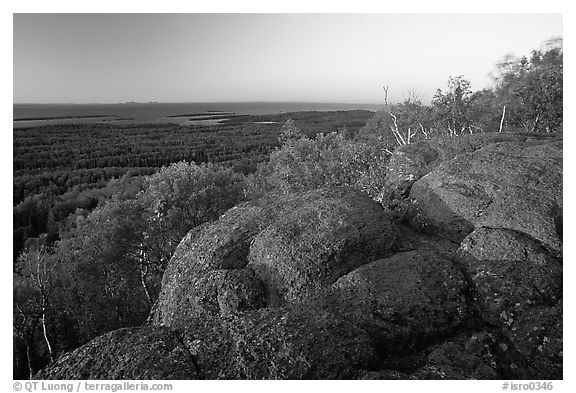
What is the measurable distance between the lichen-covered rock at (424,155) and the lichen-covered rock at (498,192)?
16.8 inches

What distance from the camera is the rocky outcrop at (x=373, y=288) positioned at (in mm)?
4273

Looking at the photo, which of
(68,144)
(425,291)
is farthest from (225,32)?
(425,291)

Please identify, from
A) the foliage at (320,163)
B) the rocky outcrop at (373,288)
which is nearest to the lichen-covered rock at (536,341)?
the rocky outcrop at (373,288)

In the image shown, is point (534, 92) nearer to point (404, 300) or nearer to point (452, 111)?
point (452, 111)

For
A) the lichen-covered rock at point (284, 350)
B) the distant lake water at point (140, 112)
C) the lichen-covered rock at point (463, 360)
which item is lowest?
the lichen-covered rock at point (463, 360)

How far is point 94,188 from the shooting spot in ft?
50.2

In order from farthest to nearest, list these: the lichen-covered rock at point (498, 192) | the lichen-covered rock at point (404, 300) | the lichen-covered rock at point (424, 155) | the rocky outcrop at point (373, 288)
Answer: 1. the lichen-covered rock at point (424, 155)
2. the lichen-covered rock at point (498, 192)
3. the lichen-covered rock at point (404, 300)
4. the rocky outcrop at point (373, 288)

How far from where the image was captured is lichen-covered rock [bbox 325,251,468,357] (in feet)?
14.8

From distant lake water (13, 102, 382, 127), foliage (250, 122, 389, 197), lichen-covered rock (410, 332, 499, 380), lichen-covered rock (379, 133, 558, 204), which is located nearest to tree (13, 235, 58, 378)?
distant lake water (13, 102, 382, 127)

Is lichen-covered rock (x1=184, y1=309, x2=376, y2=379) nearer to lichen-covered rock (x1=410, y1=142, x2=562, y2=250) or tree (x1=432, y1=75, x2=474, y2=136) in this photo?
lichen-covered rock (x1=410, y1=142, x2=562, y2=250)

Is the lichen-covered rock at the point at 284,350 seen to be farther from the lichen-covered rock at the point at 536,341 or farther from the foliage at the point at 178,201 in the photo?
the foliage at the point at 178,201
